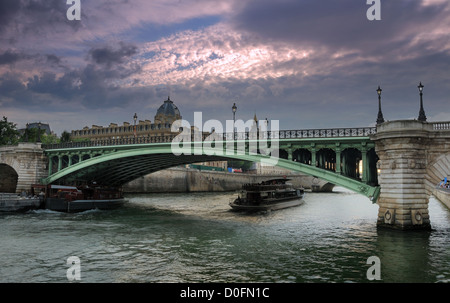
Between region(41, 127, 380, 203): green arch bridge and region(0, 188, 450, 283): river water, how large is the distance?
4574 mm

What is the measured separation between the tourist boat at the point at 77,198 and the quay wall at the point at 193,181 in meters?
24.0

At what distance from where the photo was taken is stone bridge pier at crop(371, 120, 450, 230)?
23906mm

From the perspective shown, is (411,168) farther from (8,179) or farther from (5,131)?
(5,131)

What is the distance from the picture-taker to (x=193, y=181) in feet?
276

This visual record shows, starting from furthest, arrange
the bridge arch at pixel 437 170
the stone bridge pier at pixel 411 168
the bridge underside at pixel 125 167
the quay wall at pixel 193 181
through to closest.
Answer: the quay wall at pixel 193 181, the bridge underside at pixel 125 167, the bridge arch at pixel 437 170, the stone bridge pier at pixel 411 168

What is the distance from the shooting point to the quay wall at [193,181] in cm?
7356

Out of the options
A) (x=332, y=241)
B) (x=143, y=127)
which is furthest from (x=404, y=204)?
(x=143, y=127)

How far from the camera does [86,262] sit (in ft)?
56.7

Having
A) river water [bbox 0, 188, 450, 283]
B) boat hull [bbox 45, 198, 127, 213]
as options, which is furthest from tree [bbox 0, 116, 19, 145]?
river water [bbox 0, 188, 450, 283]

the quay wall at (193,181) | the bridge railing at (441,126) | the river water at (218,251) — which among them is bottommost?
the river water at (218,251)

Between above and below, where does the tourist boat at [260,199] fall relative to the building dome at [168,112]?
below

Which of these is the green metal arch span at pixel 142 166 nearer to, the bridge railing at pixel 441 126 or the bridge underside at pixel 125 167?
the bridge underside at pixel 125 167

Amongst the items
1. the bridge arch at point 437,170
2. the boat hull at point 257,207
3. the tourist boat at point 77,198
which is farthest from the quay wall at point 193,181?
the bridge arch at point 437,170

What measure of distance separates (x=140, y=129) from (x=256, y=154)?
90.6 metres
